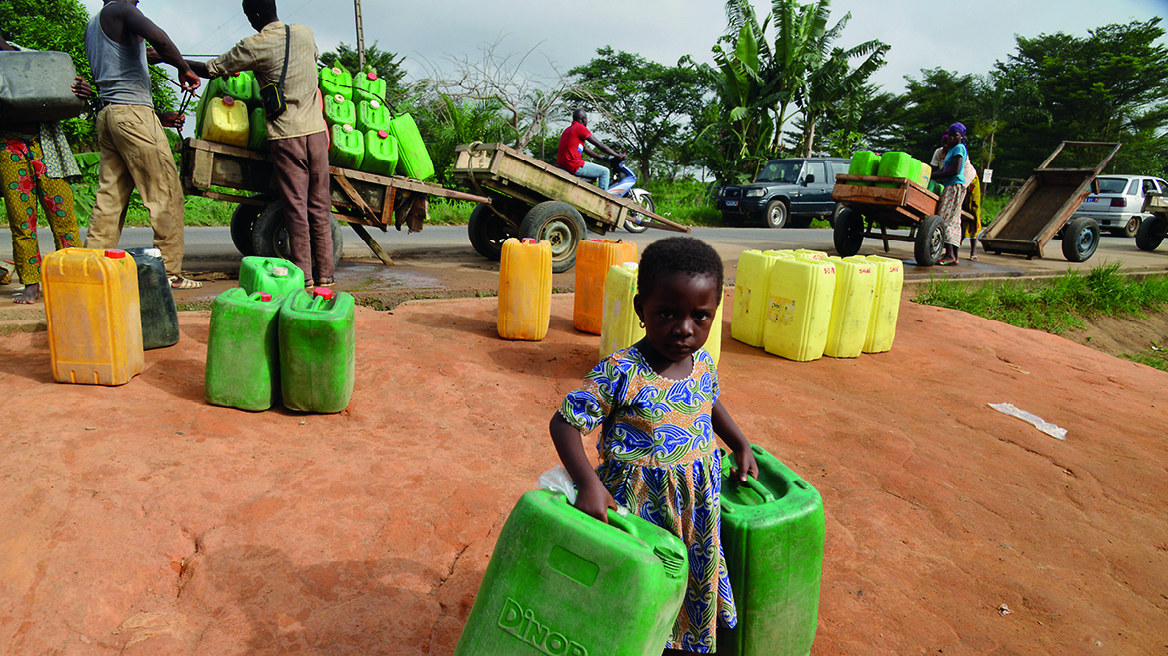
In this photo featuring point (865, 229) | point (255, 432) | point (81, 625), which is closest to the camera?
point (81, 625)

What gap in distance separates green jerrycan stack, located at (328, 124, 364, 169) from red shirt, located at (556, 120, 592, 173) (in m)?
3.28

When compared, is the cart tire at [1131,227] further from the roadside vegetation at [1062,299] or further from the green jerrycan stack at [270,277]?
the green jerrycan stack at [270,277]

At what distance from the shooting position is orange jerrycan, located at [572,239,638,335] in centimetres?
512

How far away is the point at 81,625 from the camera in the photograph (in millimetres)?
1918

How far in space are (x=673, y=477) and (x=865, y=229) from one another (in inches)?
395

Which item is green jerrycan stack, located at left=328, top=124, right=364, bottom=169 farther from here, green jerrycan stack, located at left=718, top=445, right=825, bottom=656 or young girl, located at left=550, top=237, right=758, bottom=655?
green jerrycan stack, located at left=718, top=445, right=825, bottom=656

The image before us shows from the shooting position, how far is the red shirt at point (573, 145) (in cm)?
905

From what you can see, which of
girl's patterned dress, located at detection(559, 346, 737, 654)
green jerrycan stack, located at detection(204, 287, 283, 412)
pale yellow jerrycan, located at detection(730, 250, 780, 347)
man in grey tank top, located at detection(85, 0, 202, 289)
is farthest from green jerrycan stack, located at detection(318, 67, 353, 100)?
girl's patterned dress, located at detection(559, 346, 737, 654)

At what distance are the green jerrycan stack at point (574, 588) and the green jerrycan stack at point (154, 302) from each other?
353cm

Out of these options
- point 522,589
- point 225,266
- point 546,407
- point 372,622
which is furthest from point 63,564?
point 225,266

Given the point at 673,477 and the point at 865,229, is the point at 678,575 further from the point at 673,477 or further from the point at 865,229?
the point at 865,229

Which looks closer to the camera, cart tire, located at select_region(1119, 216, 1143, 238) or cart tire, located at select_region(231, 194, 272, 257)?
cart tire, located at select_region(231, 194, 272, 257)

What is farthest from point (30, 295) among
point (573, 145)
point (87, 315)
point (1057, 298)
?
point (1057, 298)

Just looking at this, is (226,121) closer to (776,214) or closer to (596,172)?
(596,172)
